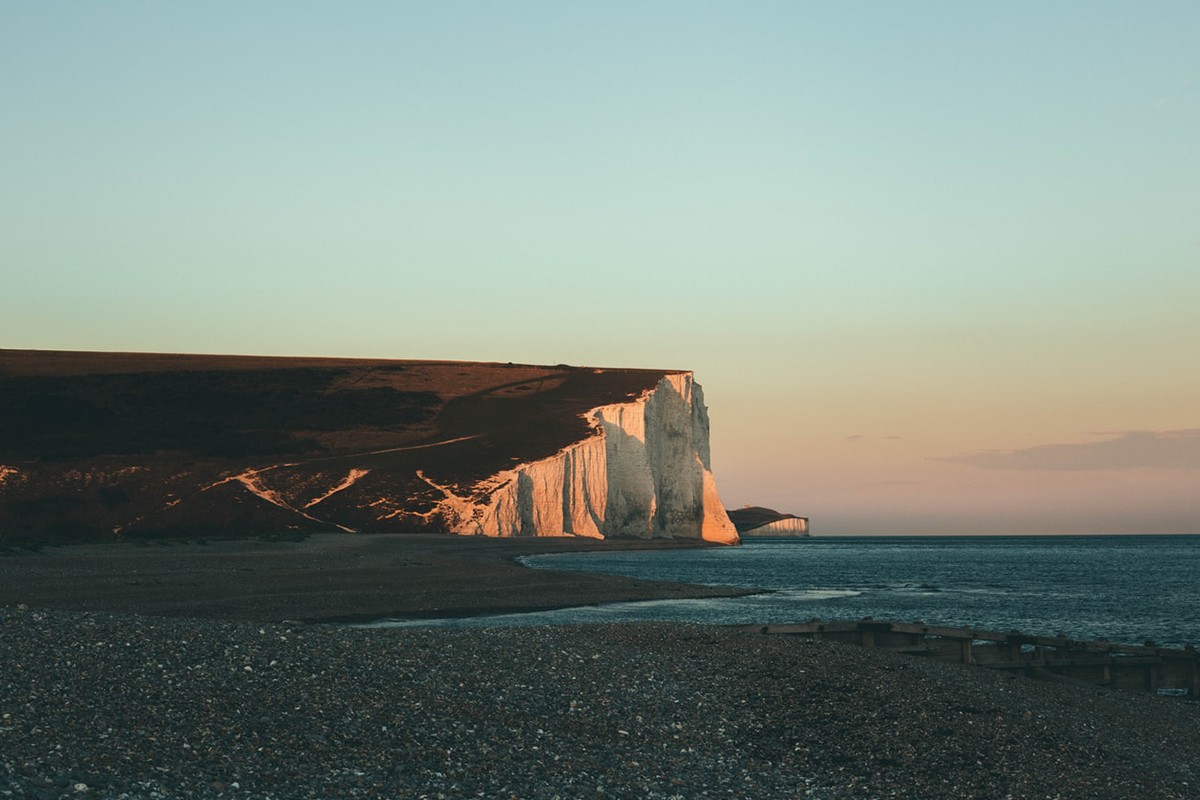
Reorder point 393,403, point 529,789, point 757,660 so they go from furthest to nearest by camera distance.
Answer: point 393,403 → point 757,660 → point 529,789

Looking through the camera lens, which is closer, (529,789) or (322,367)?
(529,789)

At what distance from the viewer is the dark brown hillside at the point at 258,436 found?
9531 cm

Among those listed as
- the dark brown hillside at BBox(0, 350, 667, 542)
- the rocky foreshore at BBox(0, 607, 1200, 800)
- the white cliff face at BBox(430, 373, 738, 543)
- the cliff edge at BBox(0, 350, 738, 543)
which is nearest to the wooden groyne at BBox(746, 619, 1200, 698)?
the rocky foreshore at BBox(0, 607, 1200, 800)

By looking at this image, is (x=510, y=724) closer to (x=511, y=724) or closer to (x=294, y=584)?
(x=511, y=724)

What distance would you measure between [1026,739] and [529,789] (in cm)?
844

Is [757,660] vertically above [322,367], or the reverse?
[322,367]

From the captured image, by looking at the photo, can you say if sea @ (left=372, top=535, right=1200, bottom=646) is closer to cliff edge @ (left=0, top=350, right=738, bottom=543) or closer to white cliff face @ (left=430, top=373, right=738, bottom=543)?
white cliff face @ (left=430, top=373, right=738, bottom=543)

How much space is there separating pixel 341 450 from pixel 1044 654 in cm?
9787

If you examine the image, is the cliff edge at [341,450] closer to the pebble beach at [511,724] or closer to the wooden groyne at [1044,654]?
the wooden groyne at [1044,654]

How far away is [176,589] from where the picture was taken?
126 feet

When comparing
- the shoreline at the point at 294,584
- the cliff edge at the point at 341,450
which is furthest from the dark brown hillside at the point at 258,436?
the shoreline at the point at 294,584

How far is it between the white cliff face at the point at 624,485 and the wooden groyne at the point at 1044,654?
74.0 metres

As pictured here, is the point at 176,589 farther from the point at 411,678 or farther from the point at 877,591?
the point at 877,591

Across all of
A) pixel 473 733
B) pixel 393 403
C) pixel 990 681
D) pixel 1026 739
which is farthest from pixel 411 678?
pixel 393 403
